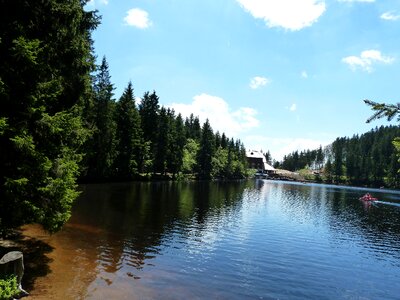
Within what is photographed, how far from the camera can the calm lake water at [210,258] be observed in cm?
1666

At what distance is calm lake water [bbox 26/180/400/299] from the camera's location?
16.7 meters

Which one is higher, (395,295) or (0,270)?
(0,270)

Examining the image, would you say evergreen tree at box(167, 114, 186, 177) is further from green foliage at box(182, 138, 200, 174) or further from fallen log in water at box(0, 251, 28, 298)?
fallen log in water at box(0, 251, 28, 298)

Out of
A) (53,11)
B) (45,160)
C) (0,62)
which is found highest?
(53,11)

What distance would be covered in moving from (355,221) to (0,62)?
1841 inches

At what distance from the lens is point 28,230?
22766 mm

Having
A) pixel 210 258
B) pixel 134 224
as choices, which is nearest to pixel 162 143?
pixel 134 224

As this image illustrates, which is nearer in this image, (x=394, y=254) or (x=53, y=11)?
(x=53, y=11)

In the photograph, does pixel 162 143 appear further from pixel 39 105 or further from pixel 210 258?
pixel 39 105

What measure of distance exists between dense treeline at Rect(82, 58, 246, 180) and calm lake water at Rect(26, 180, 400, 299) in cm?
1903

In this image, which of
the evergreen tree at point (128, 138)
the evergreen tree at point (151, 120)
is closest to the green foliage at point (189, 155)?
the evergreen tree at point (151, 120)

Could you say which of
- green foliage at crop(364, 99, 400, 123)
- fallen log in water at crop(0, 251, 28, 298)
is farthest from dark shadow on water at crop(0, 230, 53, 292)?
green foliage at crop(364, 99, 400, 123)

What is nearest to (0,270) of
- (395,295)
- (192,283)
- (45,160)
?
(45,160)

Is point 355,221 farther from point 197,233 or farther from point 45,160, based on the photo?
point 45,160
